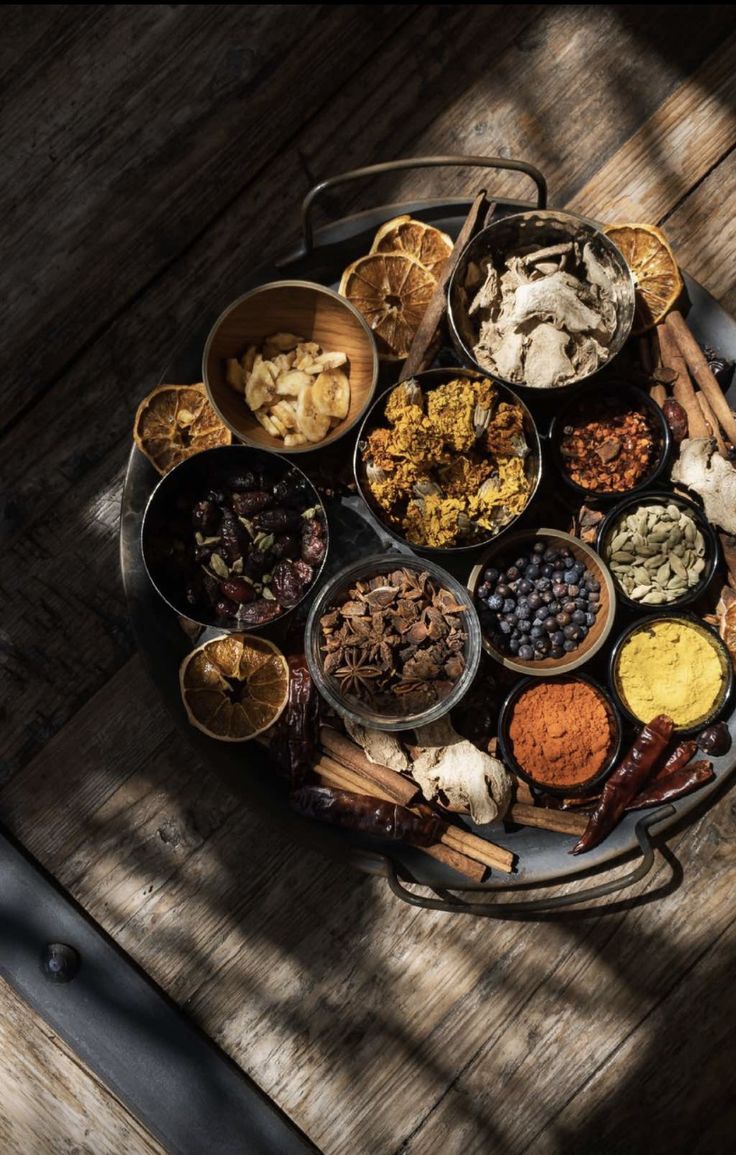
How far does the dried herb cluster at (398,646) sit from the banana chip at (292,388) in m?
0.50

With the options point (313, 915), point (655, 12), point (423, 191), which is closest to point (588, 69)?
point (655, 12)

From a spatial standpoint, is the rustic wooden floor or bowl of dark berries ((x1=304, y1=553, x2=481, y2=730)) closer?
bowl of dark berries ((x1=304, y1=553, x2=481, y2=730))

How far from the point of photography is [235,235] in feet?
9.55

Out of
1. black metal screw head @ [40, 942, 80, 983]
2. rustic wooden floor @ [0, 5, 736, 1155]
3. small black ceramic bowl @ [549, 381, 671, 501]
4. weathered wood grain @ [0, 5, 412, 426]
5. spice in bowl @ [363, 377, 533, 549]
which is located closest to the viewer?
spice in bowl @ [363, 377, 533, 549]

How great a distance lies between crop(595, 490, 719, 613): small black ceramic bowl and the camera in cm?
252

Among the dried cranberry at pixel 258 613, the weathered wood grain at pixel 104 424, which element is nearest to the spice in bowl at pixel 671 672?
the dried cranberry at pixel 258 613

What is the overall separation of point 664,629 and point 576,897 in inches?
30.8

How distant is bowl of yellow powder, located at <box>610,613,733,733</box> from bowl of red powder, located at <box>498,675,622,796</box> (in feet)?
0.27

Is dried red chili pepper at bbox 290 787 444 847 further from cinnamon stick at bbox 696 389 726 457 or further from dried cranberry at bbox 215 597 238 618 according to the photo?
cinnamon stick at bbox 696 389 726 457

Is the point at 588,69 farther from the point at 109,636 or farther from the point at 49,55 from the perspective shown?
the point at 109,636

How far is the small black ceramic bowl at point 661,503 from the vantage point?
252cm

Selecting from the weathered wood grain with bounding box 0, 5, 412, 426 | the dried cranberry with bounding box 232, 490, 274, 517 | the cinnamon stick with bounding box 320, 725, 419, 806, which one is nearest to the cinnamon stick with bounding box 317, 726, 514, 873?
the cinnamon stick with bounding box 320, 725, 419, 806

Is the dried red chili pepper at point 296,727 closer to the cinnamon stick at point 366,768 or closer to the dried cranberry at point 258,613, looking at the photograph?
the cinnamon stick at point 366,768

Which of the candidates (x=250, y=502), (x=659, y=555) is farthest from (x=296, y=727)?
(x=659, y=555)
